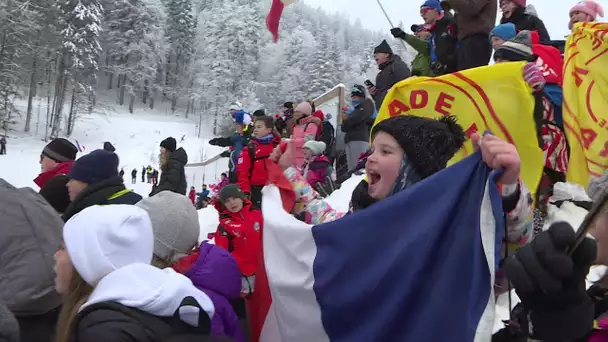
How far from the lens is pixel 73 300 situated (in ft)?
6.80

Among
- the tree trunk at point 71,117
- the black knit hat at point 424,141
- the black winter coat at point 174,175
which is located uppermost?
the black knit hat at point 424,141

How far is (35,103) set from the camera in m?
51.1

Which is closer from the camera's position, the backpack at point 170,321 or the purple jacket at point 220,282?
the backpack at point 170,321

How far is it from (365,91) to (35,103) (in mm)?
49134

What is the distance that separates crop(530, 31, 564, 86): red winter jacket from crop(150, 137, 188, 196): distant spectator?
4.02 meters

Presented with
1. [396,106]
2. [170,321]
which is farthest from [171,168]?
[170,321]

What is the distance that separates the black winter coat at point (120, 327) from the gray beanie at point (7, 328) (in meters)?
0.24

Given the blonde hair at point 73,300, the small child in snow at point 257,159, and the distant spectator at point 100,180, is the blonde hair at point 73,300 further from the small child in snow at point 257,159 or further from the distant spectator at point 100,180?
the small child in snow at point 257,159

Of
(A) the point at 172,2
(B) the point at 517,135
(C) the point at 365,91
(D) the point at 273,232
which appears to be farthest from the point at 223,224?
(A) the point at 172,2

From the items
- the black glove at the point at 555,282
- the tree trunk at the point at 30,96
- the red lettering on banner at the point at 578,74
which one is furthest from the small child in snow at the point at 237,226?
the tree trunk at the point at 30,96

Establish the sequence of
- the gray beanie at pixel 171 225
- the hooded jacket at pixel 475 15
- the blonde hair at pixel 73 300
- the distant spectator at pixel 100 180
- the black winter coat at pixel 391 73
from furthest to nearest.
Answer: the black winter coat at pixel 391 73
the hooded jacket at pixel 475 15
the distant spectator at pixel 100 180
the gray beanie at pixel 171 225
the blonde hair at pixel 73 300

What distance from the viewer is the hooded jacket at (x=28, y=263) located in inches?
101

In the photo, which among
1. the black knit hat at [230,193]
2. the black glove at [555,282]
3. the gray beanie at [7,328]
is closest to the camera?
the black glove at [555,282]

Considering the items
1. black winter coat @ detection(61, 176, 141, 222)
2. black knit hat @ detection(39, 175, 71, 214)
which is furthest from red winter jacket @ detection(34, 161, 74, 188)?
black winter coat @ detection(61, 176, 141, 222)
